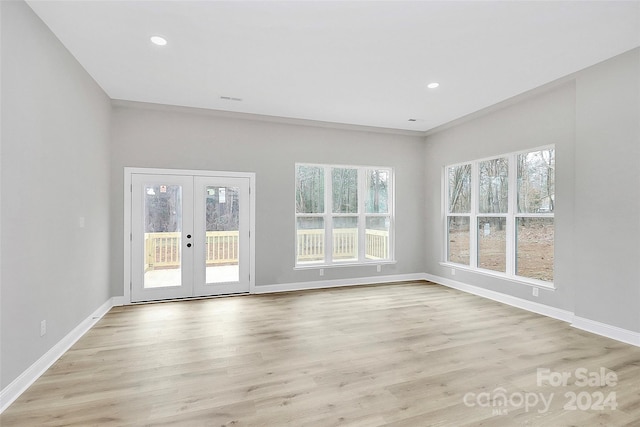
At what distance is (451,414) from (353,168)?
4595mm

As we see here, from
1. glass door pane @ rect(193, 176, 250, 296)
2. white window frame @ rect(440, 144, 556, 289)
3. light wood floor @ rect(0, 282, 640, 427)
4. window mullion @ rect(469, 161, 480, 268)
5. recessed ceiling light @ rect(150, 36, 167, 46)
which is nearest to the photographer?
light wood floor @ rect(0, 282, 640, 427)

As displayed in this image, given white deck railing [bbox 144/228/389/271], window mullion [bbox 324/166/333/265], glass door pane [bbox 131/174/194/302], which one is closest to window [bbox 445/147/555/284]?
white deck railing [bbox 144/228/389/271]

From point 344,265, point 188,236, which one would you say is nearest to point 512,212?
point 344,265

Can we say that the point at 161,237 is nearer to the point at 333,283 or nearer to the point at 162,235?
the point at 162,235

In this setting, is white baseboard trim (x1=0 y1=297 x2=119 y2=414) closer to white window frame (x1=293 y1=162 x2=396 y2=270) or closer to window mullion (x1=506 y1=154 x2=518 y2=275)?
white window frame (x1=293 y1=162 x2=396 y2=270)

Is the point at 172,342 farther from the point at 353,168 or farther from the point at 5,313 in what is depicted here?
the point at 353,168

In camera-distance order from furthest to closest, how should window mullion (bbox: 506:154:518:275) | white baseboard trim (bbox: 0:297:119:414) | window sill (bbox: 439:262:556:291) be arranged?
window mullion (bbox: 506:154:518:275) → window sill (bbox: 439:262:556:291) → white baseboard trim (bbox: 0:297:119:414)

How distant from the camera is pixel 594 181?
3600 millimetres

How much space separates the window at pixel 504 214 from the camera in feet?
14.4

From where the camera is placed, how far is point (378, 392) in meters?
2.38

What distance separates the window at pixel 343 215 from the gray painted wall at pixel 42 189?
10.3 ft

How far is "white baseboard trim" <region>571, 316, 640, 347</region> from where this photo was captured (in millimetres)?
3246

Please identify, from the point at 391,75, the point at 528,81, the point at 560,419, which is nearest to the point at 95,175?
the point at 391,75

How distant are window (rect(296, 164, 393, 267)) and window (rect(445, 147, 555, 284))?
1210mm
